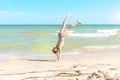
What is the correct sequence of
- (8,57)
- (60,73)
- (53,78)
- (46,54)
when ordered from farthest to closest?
(46,54)
(8,57)
(60,73)
(53,78)

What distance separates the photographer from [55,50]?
37.3 feet

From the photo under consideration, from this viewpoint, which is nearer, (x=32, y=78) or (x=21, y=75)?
(x=32, y=78)

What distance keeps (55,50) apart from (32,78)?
4.39m

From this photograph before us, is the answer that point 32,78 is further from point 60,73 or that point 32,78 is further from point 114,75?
point 114,75

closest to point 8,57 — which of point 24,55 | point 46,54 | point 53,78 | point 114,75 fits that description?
point 24,55

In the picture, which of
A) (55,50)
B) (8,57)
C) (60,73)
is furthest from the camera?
(8,57)

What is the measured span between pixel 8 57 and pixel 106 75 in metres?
7.52

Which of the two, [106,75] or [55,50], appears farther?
[55,50]

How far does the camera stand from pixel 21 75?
24.7 ft

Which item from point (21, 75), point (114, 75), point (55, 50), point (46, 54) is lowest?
point (46, 54)

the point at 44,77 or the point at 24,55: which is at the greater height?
the point at 44,77

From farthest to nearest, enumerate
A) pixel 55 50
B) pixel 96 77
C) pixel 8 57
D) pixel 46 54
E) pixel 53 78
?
pixel 46 54 < pixel 8 57 < pixel 55 50 < pixel 53 78 < pixel 96 77

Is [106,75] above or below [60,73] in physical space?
above

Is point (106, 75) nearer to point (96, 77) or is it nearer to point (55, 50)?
point (96, 77)
